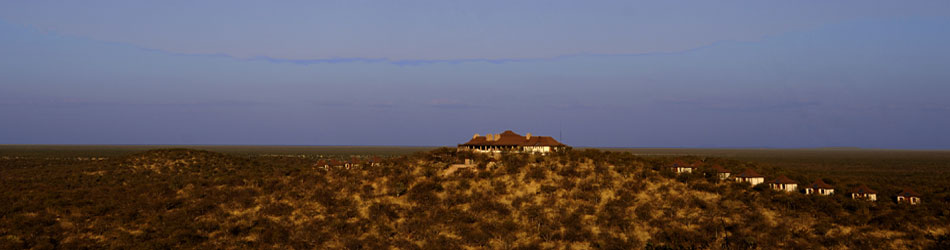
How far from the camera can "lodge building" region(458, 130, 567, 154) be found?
50.0m

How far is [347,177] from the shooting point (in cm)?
4441

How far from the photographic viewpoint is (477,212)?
35.4 m

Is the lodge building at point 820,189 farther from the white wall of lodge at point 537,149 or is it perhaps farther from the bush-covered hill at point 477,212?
the white wall of lodge at point 537,149

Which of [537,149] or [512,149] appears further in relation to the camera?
[537,149]

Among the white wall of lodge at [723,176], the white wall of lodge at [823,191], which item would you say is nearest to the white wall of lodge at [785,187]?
the white wall of lodge at [823,191]

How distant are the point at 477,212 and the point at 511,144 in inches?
624

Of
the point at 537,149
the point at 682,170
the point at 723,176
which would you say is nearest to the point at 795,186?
the point at 723,176

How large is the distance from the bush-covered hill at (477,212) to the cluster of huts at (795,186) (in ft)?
4.28

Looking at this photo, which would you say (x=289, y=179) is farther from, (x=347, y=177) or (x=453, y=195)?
(x=453, y=195)

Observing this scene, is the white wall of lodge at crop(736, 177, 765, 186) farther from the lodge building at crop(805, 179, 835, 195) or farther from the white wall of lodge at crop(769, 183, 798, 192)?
the lodge building at crop(805, 179, 835, 195)

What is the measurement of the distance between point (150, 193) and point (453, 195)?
24875mm

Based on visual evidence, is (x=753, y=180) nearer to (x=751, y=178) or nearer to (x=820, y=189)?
(x=751, y=178)

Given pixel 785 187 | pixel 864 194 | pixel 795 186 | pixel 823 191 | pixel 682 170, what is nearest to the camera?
pixel 864 194

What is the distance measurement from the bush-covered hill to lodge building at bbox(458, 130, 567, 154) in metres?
3.49
